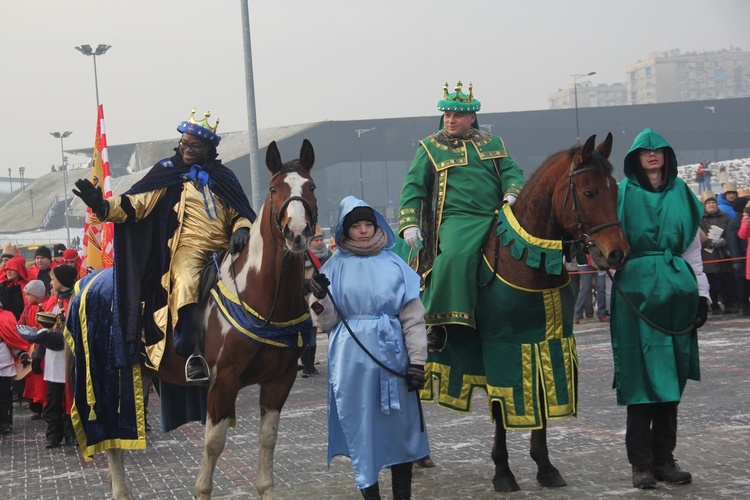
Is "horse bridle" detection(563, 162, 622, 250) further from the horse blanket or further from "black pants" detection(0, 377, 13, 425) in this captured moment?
"black pants" detection(0, 377, 13, 425)

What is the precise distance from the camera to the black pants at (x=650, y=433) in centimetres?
664

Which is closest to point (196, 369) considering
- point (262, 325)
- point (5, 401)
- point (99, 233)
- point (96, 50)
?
point (262, 325)

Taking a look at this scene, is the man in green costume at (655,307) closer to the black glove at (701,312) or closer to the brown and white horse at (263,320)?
the black glove at (701,312)

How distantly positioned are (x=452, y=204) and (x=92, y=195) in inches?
100

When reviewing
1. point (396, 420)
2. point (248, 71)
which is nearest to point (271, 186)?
point (396, 420)

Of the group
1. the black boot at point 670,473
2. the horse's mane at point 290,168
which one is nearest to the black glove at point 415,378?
the horse's mane at point 290,168

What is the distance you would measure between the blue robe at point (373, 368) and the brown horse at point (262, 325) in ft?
1.02

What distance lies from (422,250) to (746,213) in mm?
11068

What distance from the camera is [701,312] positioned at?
22.2 ft

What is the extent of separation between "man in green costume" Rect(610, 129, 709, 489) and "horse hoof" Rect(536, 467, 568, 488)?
499mm

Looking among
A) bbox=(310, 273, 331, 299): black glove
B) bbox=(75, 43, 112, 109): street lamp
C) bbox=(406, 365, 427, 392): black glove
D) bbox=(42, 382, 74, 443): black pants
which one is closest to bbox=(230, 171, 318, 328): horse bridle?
bbox=(310, 273, 331, 299): black glove

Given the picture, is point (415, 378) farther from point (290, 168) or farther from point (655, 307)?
point (655, 307)

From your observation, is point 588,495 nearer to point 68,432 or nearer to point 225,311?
point 225,311

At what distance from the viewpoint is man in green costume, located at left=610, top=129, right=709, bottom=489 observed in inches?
261
